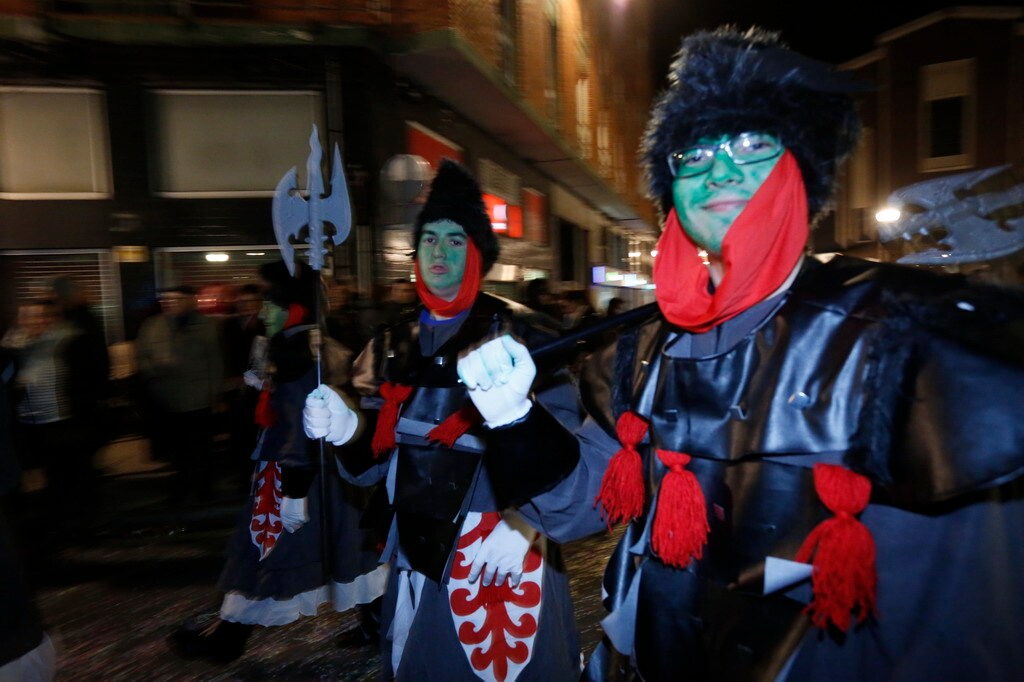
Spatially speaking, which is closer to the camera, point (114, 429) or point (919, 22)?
point (114, 429)

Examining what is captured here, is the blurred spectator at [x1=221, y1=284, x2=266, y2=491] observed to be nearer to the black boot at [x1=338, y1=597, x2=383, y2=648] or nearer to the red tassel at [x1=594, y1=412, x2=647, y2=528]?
the black boot at [x1=338, y1=597, x2=383, y2=648]

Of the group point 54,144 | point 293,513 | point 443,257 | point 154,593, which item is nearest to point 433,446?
point 443,257

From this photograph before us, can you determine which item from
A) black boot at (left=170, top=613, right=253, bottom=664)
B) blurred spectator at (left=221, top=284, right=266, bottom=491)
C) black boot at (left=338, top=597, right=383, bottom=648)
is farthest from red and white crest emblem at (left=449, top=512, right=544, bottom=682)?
blurred spectator at (left=221, top=284, right=266, bottom=491)

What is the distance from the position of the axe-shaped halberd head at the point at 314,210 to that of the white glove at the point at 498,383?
3.36 feet

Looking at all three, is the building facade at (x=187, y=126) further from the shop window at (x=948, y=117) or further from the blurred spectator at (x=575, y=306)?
the shop window at (x=948, y=117)

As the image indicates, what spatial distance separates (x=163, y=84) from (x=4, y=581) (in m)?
8.07

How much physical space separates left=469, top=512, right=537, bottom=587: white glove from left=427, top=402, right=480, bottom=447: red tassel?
0.34m

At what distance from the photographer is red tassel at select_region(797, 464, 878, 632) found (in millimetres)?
1210

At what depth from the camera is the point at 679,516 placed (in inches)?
55.5

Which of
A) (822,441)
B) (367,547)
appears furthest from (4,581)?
(822,441)

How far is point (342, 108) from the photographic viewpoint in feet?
28.7

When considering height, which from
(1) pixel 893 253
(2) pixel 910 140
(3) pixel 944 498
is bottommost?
(3) pixel 944 498

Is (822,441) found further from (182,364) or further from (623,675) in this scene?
(182,364)

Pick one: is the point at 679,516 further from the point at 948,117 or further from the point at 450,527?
the point at 948,117
